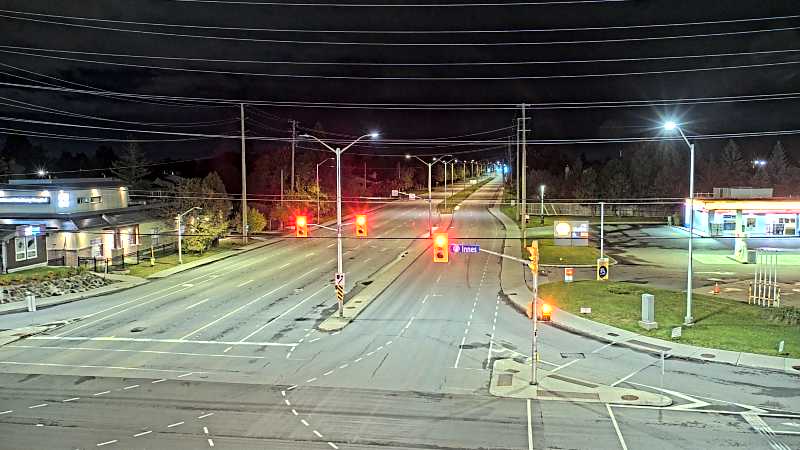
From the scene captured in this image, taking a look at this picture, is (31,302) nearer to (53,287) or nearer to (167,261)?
(53,287)

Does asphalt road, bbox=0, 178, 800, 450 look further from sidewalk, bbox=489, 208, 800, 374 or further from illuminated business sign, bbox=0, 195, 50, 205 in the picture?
illuminated business sign, bbox=0, 195, 50, 205

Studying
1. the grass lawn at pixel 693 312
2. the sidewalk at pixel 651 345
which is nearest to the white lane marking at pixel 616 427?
the sidewalk at pixel 651 345

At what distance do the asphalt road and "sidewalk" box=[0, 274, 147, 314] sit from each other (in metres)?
2.03

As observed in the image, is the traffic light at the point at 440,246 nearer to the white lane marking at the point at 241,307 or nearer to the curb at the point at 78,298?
the white lane marking at the point at 241,307

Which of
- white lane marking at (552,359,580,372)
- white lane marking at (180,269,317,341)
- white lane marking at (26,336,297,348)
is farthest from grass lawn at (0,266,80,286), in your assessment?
white lane marking at (552,359,580,372)

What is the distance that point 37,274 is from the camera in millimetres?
44906

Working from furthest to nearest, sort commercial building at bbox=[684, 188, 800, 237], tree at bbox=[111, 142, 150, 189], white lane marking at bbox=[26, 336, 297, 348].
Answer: tree at bbox=[111, 142, 150, 189], commercial building at bbox=[684, 188, 800, 237], white lane marking at bbox=[26, 336, 297, 348]

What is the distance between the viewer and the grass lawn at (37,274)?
42656 millimetres

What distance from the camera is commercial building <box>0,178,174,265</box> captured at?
180ft

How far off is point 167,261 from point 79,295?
49.9ft

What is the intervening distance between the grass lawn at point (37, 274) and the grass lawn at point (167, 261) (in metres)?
5.35

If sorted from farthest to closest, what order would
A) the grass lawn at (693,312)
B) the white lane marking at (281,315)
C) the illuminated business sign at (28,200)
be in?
1. the illuminated business sign at (28,200)
2. the white lane marking at (281,315)
3. the grass lawn at (693,312)

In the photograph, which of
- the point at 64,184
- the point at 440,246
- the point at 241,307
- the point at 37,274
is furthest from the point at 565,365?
the point at 64,184

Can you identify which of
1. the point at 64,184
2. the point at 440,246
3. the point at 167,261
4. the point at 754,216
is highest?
the point at 64,184
